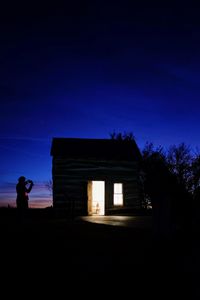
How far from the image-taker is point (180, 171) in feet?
98.2

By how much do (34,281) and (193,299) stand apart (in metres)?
1.98

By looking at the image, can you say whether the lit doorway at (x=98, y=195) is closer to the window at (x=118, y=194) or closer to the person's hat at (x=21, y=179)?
the window at (x=118, y=194)

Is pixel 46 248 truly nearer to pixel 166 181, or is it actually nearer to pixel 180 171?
→ pixel 166 181

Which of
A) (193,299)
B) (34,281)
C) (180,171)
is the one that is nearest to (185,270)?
(193,299)

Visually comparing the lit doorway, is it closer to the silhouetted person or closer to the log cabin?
the log cabin

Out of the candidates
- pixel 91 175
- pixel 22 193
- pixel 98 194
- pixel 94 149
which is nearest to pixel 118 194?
pixel 91 175

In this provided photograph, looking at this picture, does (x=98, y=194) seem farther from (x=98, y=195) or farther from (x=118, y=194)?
(x=118, y=194)

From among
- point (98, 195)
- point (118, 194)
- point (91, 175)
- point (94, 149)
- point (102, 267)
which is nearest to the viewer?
point (102, 267)

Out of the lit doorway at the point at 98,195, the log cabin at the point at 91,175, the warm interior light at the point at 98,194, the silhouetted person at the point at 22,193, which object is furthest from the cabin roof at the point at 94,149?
the silhouetted person at the point at 22,193

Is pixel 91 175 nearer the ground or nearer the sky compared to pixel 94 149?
nearer the ground

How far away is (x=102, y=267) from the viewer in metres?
5.35

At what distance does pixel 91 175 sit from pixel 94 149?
1.92 meters

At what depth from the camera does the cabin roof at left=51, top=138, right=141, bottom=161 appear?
23078 millimetres

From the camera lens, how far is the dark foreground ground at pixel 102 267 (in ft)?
13.4
